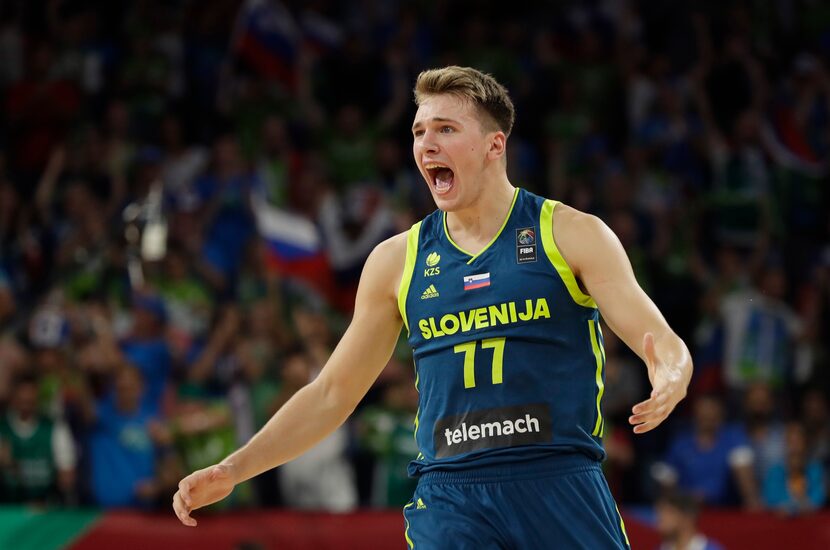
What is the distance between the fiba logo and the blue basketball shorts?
0.87 m

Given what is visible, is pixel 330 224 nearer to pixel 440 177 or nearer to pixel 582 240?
pixel 440 177

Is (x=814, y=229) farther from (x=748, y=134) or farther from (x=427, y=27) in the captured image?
(x=427, y=27)

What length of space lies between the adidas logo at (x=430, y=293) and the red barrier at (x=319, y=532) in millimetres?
4527

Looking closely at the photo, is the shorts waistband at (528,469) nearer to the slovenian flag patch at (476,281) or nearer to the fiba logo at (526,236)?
the slovenian flag patch at (476,281)

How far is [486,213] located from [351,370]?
2.88ft

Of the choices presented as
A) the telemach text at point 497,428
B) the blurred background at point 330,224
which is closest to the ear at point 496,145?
the telemach text at point 497,428

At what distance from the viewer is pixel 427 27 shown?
16.8 metres

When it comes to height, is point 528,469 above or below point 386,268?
below

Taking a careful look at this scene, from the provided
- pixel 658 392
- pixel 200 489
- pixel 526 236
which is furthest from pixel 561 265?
pixel 200 489

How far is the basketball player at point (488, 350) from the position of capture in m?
5.04

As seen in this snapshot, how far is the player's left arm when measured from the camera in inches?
184

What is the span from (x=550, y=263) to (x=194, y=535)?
17.9ft

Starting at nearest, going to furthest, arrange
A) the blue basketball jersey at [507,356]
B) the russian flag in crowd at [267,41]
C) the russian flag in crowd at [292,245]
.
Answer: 1. the blue basketball jersey at [507,356]
2. the russian flag in crowd at [292,245]
3. the russian flag in crowd at [267,41]

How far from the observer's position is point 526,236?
5387 mm
